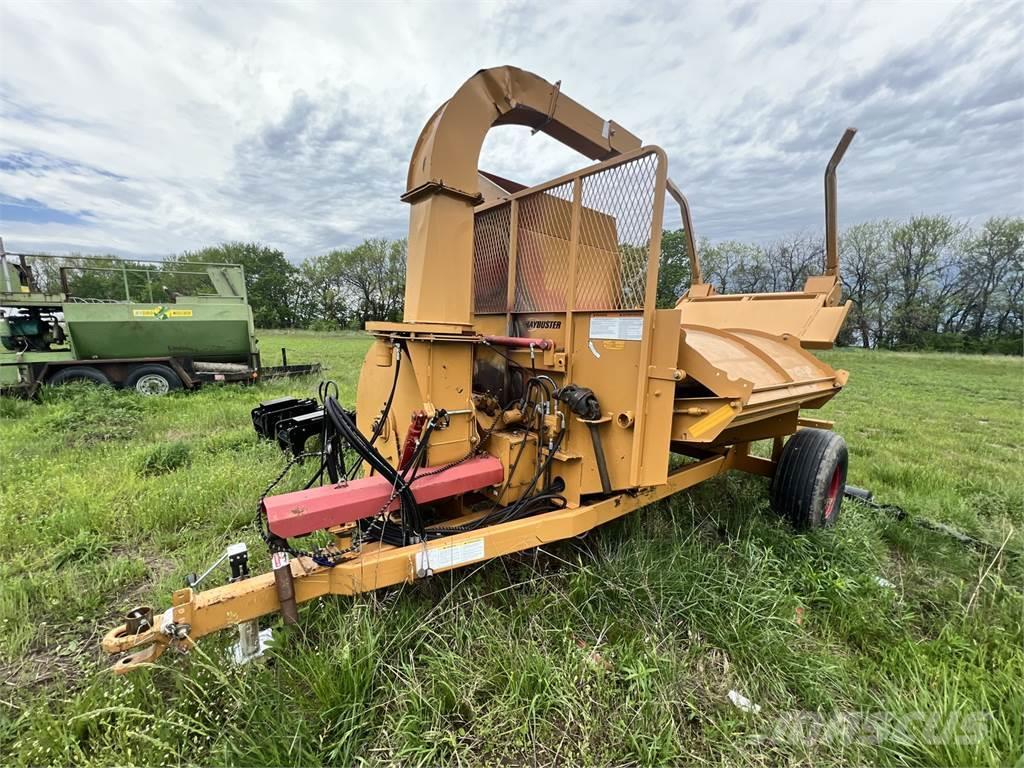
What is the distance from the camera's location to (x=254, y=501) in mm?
3795

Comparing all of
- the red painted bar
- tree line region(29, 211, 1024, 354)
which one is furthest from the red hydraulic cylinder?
tree line region(29, 211, 1024, 354)

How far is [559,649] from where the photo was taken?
229 cm

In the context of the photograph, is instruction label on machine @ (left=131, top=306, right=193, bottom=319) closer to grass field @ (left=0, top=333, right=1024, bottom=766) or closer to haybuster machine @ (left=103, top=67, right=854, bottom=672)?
grass field @ (left=0, top=333, right=1024, bottom=766)

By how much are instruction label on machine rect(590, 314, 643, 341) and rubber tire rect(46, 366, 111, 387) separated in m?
9.62

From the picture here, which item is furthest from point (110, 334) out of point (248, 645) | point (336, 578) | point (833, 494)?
point (833, 494)

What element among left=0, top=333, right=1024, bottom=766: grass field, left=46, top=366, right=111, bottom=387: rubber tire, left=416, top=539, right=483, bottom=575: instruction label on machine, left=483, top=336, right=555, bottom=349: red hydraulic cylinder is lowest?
left=0, top=333, right=1024, bottom=766: grass field

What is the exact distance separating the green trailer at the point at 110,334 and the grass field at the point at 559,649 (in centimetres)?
533

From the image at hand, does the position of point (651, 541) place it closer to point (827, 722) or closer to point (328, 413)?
point (827, 722)

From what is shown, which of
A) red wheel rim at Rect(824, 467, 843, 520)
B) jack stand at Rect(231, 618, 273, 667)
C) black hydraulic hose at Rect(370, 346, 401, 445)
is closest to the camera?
jack stand at Rect(231, 618, 273, 667)

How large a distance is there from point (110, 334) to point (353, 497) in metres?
8.95

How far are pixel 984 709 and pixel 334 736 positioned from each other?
2.74m

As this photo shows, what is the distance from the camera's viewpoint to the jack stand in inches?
81.7

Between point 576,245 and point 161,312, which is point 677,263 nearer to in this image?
point 576,245

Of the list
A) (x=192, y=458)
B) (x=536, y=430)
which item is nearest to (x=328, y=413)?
(x=536, y=430)
